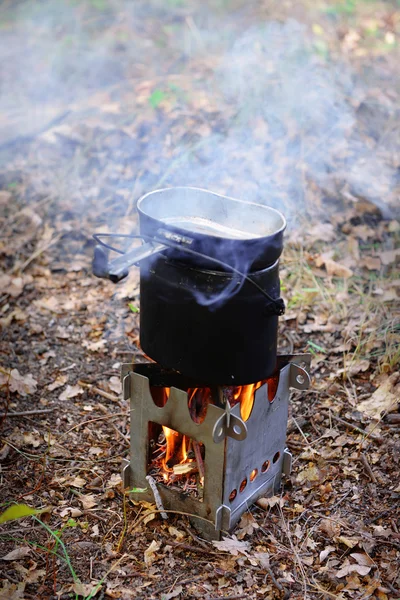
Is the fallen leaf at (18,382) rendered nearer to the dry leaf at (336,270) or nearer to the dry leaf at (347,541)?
the dry leaf at (347,541)

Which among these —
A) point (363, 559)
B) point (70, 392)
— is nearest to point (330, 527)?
point (363, 559)

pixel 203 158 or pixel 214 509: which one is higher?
pixel 203 158

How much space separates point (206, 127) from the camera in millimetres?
7301

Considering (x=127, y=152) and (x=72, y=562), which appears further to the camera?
(x=127, y=152)

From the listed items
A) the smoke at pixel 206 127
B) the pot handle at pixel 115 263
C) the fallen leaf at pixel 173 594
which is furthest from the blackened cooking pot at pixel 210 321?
the smoke at pixel 206 127

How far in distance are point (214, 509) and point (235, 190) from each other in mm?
3902

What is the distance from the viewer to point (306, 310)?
17.3ft

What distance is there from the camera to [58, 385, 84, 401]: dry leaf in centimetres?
448

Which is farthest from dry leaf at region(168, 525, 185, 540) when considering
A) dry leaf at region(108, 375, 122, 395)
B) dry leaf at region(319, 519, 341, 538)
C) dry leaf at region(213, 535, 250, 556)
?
dry leaf at region(108, 375, 122, 395)

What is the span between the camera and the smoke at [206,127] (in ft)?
21.9

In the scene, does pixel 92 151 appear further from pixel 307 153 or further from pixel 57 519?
pixel 57 519

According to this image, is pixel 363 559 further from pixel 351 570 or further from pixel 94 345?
pixel 94 345

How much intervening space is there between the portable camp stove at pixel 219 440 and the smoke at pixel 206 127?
10.0ft

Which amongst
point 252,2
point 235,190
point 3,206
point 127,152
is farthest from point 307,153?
point 252,2
